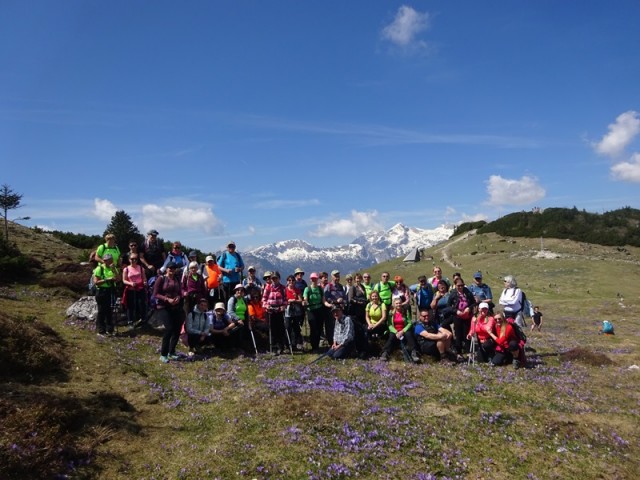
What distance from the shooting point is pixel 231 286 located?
16.9m

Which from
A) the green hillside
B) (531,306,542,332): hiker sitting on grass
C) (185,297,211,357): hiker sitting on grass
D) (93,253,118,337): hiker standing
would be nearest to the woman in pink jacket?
(185,297,211,357): hiker sitting on grass

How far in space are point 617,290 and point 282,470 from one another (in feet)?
226

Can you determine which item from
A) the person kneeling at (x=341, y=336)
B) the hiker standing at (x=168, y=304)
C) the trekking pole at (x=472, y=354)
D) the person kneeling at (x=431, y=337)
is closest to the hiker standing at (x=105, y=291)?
the hiker standing at (x=168, y=304)

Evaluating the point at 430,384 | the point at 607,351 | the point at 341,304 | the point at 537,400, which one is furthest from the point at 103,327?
the point at 607,351

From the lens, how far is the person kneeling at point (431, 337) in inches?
590

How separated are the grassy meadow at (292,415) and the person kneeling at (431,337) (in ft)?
3.11

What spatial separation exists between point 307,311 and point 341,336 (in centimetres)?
171

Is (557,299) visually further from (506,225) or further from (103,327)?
(506,225)

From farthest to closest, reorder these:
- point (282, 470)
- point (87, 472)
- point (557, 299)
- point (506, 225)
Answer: point (506, 225) < point (557, 299) < point (282, 470) < point (87, 472)

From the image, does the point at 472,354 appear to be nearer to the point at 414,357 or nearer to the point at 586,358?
the point at 414,357

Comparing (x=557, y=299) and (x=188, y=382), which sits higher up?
(x=188, y=382)

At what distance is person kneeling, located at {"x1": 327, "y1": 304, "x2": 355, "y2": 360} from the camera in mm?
14992

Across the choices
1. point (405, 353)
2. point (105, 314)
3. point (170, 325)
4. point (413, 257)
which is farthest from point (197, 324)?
point (413, 257)

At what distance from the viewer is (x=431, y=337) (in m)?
15.1
